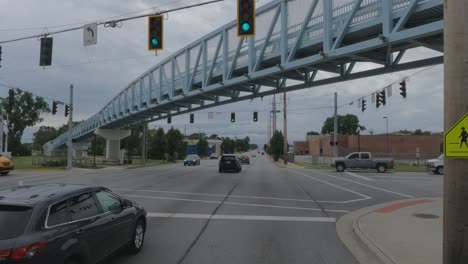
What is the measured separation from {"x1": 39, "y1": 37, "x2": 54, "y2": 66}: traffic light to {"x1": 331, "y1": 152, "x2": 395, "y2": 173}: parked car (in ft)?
100

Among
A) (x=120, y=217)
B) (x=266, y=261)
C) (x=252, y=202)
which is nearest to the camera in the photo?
(x=120, y=217)

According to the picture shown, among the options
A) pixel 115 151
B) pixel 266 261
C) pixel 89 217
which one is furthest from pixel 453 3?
pixel 115 151

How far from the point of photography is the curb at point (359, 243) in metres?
7.61

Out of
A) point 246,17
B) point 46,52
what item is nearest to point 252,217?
point 246,17

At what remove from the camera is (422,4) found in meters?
14.8

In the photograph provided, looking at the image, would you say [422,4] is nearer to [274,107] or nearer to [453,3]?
[453,3]

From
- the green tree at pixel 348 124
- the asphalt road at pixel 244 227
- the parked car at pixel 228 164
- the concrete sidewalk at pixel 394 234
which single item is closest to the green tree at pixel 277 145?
the parked car at pixel 228 164

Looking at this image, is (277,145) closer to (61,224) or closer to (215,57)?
(215,57)

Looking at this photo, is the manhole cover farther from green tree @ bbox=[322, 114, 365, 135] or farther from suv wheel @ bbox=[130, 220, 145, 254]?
green tree @ bbox=[322, 114, 365, 135]

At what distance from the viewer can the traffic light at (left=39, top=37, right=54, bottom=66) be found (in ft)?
54.9

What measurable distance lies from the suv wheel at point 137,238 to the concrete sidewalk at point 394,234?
394cm

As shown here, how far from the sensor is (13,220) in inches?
197

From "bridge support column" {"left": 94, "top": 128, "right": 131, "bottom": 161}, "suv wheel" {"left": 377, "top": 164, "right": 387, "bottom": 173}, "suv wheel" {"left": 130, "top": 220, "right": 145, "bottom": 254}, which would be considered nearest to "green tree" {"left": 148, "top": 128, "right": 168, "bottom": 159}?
"bridge support column" {"left": 94, "top": 128, "right": 131, "bottom": 161}

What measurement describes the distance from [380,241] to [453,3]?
4.94 m
